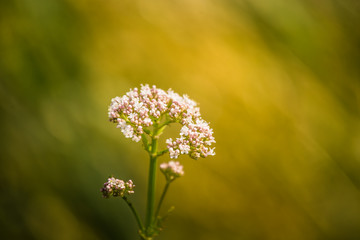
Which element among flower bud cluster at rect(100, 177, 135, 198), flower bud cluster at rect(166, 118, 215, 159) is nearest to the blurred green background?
flower bud cluster at rect(100, 177, 135, 198)

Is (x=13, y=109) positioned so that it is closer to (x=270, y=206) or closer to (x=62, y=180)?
(x=62, y=180)

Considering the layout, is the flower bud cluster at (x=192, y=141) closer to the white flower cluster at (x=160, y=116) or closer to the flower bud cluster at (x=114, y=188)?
the white flower cluster at (x=160, y=116)

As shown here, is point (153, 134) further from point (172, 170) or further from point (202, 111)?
point (202, 111)

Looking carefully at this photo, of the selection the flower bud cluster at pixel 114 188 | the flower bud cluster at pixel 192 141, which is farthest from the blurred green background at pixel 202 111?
the flower bud cluster at pixel 192 141

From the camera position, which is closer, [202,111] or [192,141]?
[192,141]

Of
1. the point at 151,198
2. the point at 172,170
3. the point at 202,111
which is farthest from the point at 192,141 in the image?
the point at 202,111

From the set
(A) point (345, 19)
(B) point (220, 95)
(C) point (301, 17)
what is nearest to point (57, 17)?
(B) point (220, 95)

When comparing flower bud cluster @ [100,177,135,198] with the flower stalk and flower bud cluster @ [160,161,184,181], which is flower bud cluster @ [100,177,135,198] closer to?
the flower stalk
